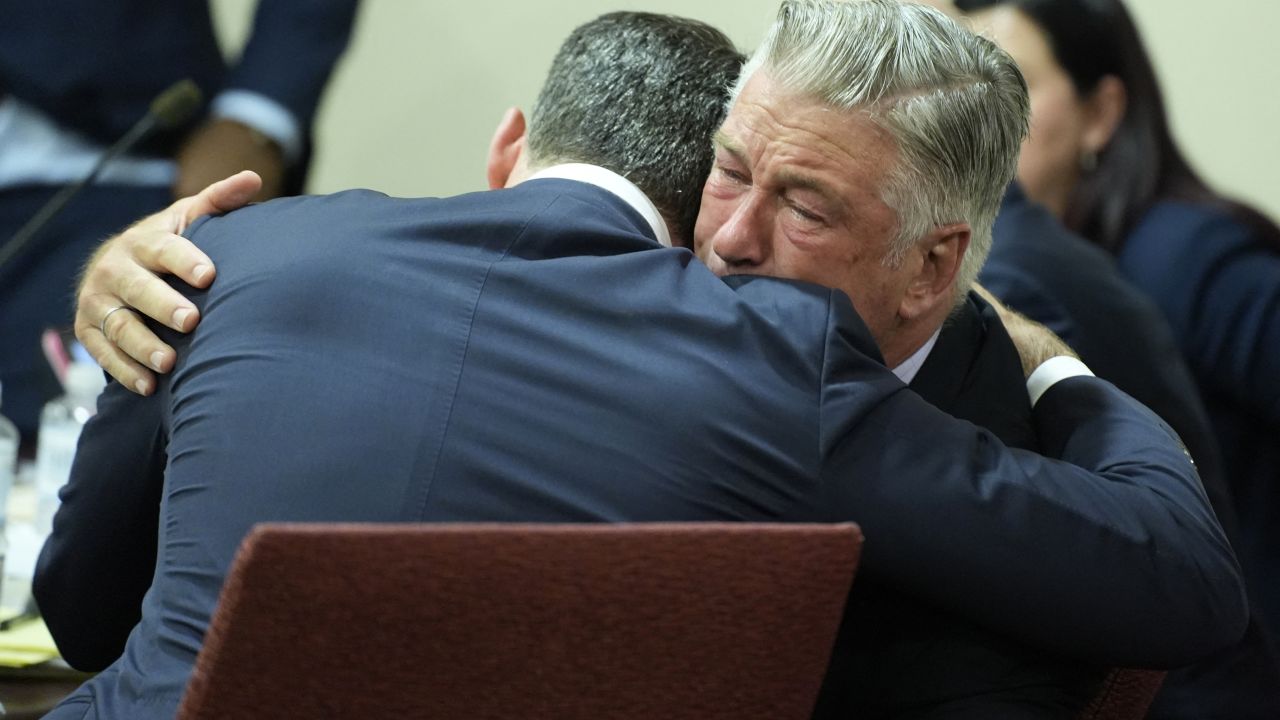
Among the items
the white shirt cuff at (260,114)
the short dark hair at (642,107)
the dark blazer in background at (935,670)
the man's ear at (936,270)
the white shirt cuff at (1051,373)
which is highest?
the short dark hair at (642,107)

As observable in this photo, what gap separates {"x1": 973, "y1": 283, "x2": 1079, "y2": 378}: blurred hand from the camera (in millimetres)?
1488

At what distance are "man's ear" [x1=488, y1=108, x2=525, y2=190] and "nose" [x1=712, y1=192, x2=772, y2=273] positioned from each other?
0.28 m

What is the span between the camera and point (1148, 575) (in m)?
1.14

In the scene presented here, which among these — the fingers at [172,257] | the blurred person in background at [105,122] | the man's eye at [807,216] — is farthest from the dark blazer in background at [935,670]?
the blurred person in background at [105,122]

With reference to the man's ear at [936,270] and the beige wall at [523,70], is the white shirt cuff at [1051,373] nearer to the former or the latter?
the man's ear at [936,270]

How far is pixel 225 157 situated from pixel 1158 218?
1.56m

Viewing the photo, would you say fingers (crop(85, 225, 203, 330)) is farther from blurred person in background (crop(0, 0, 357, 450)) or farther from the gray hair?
blurred person in background (crop(0, 0, 357, 450))

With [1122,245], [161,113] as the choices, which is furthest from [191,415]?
[1122,245]

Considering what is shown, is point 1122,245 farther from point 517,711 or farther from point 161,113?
point 517,711

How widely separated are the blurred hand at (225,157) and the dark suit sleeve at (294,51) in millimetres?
82

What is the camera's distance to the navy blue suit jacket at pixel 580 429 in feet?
3.46

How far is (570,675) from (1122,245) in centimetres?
202

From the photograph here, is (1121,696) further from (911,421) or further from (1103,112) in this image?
(1103,112)

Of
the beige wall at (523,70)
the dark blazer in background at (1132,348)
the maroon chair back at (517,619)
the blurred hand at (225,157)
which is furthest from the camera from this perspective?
the beige wall at (523,70)
